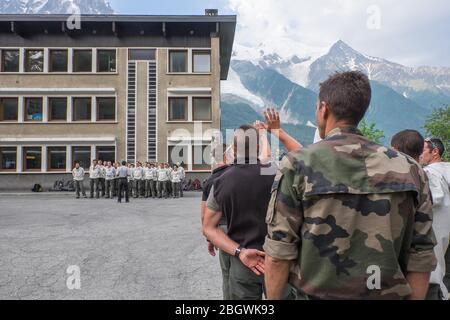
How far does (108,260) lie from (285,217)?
17.2 ft

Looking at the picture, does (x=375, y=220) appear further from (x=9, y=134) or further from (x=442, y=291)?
(x=9, y=134)

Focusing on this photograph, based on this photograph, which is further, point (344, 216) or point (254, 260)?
point (254, 260)

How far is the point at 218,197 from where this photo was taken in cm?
294

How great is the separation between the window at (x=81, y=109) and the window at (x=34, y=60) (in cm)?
364

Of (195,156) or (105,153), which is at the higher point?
(105,153)

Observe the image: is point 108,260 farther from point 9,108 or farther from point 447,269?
point 9,108

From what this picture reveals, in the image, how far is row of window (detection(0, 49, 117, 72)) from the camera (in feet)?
104

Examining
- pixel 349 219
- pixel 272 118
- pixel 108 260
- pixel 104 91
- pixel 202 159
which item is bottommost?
pixel 108 260

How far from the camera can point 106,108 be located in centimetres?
3173

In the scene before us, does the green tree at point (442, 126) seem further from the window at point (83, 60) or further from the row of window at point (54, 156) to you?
the window at point (83, 60)

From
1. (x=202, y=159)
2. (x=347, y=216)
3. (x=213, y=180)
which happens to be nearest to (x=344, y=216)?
(x=347, y=216)

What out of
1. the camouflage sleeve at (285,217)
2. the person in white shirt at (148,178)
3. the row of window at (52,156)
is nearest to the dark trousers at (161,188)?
the person in white shirt at (148,178)

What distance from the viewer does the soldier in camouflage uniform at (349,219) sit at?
72.4 inches
